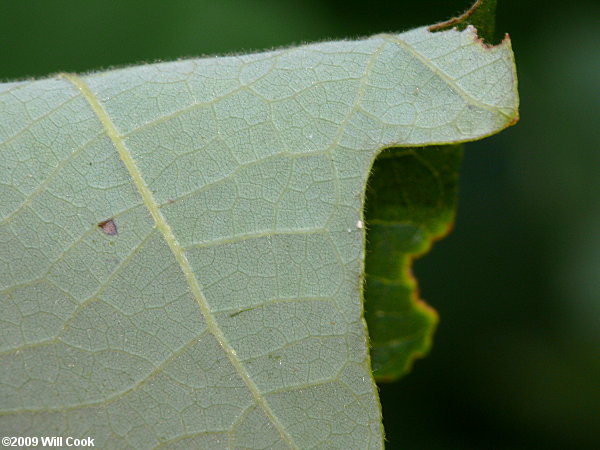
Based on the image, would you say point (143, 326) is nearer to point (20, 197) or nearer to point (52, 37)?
point (20, 197)

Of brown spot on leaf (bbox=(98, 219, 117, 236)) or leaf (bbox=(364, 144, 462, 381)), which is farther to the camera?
leaf (bbox=(364, 144, 462, 381))

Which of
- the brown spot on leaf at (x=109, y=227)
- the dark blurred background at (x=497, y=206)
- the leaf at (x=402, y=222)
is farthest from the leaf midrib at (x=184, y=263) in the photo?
the dark blurred background at (x=497, y=206)

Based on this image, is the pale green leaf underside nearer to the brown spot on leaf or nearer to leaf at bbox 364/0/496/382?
the brown spot on leaf

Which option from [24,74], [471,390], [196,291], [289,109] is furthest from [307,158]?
[471,390]

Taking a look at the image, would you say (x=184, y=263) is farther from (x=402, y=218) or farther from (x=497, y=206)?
(x=497, y=206)

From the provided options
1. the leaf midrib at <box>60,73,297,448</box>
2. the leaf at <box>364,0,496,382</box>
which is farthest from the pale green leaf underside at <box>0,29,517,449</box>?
the leaf at <box>364,0,496,382</box>

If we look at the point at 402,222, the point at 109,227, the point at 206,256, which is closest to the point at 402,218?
the point at 402,222
